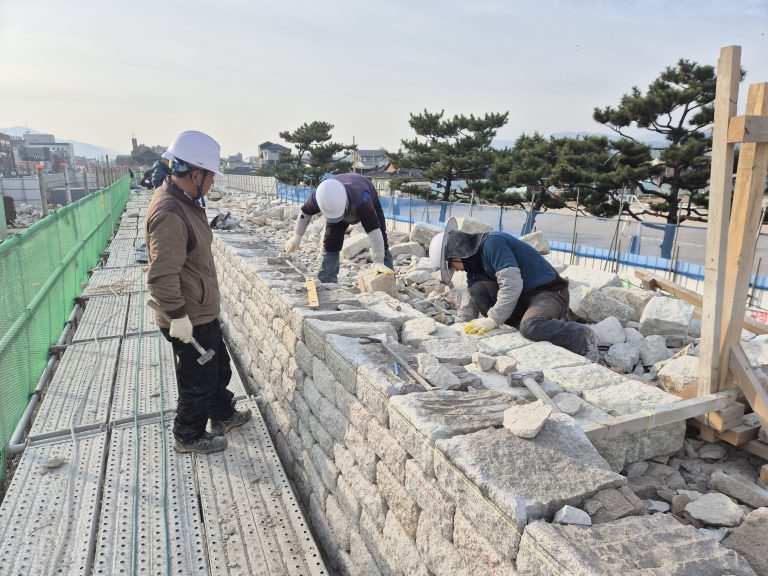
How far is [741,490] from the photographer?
2553 mm

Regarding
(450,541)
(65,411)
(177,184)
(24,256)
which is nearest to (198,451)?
(65,411)

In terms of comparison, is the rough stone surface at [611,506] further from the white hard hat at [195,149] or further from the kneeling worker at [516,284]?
the white hard hat at [195,149]

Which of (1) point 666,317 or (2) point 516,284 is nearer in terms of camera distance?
(2) point 516,284

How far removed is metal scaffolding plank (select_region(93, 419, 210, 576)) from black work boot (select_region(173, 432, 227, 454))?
0.20ft

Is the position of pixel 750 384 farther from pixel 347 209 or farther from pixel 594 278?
pixel 347 209

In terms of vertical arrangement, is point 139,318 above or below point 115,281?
below

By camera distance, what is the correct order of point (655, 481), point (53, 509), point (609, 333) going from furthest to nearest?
point (609, 333)
point (53, 509)
point (655, 481)

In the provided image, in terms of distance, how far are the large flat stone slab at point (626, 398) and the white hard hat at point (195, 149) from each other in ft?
9.38

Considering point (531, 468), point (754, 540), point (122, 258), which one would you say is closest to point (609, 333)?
point (754, 540)

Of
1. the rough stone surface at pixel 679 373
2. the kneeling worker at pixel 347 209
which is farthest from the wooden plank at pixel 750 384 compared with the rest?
the kneeling worker at pixel 347 209

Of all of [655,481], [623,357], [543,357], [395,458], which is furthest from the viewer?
[623,357]

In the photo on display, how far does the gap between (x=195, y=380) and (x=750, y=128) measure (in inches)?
149

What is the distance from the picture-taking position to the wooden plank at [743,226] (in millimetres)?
2910

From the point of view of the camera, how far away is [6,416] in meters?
3.98
